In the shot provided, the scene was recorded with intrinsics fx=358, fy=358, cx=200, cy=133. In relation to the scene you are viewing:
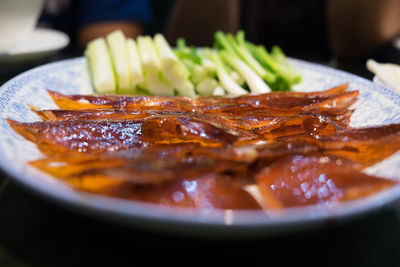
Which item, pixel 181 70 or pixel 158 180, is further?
pixel 181 70

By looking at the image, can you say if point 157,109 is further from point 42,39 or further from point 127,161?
point 42,39

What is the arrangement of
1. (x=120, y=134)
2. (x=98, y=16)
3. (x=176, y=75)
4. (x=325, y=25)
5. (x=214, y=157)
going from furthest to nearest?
1. (x=325, y=25)
2. (x=98, y=16)
3. (x=176, y=75)
4. (x=120, y=134)
5. (x=214, y=157)

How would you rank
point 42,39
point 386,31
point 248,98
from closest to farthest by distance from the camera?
point 248,98
point 42,39
point 386,31

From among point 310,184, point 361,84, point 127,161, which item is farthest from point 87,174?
point 361,84

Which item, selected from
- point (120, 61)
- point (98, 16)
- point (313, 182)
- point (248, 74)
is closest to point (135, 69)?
point (120, 61)

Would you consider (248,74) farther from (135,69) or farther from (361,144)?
(361,144)

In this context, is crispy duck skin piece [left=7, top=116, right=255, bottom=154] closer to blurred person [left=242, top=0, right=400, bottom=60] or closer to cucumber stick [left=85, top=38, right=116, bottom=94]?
cucumber stick [left=85, top=38, right=116, bottom=94]
